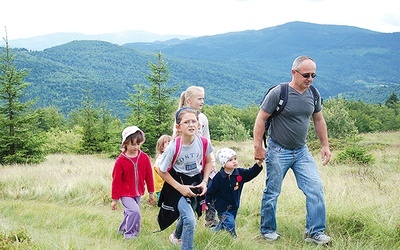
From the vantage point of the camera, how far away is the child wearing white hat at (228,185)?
4664 mm

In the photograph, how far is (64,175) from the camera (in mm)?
9383

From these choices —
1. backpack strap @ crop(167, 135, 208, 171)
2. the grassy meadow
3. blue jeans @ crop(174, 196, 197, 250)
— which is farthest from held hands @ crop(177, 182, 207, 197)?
the grassy meadow

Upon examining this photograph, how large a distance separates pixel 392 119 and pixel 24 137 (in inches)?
2914

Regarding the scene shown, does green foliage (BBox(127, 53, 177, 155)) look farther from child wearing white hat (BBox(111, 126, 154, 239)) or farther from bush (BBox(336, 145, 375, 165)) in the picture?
child wearing white hat (BBox(111, 126, 154, 239))

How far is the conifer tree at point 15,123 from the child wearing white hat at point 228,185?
470 inches

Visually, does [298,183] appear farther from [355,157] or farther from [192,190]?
[355,157]

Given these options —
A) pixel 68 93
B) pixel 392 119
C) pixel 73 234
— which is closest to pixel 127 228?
pixel 73 234

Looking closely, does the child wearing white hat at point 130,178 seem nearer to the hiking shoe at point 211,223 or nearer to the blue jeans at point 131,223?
the blue jeans at point 131,223

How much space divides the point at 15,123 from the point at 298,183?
12.9 metres

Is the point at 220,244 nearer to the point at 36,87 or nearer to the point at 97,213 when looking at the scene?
the point at 97,213

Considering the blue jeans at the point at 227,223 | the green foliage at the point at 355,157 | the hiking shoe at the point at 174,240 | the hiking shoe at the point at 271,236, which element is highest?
the blue jeans at the point at 227,223

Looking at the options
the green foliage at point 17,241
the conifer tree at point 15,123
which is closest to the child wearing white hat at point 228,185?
the green foliage at point 17,241

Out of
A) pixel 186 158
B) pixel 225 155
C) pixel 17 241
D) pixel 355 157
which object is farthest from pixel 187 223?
pixel 355 157

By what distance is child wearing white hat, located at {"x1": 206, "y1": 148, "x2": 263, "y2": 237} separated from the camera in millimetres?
4664
